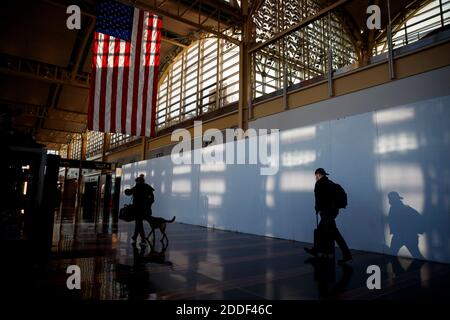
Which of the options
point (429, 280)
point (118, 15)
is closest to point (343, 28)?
point (118, 15)

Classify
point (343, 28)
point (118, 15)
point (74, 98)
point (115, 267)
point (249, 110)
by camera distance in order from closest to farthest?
point (115, 267)
point (118, 15)
point (249, 110)
point (343, 28)
point (74, 98)

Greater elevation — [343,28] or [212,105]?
[343,28]

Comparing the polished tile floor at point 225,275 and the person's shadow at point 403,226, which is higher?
the person's shadow at point 403,226

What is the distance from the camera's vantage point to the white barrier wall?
223 inches

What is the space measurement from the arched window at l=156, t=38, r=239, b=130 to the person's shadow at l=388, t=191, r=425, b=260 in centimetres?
873

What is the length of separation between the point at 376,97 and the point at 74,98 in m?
19.3

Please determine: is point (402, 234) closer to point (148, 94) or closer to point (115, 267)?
point (115, 267)

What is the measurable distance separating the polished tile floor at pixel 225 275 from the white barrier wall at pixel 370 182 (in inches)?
24.3

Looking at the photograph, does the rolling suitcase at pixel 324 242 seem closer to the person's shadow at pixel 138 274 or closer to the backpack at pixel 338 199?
the backpack at pixel 338 199

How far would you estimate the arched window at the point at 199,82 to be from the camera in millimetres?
14633

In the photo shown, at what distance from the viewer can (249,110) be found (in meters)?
11.7

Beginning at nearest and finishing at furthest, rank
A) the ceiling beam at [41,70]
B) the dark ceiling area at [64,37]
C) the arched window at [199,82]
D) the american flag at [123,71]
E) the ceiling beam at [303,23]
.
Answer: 1. the american flag at [123,71]
2. the ceiling beam at [303,23]
3. the dark ceiling area at [64,37]
4. the arched window at [199,82]
5. the ceiling beam at [41,70]

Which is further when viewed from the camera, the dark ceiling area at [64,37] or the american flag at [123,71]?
the dark ceiling area at [64,37]

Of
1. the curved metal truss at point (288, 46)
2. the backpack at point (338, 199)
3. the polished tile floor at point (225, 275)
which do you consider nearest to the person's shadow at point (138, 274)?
the polished tile floor at point (225, 275)
